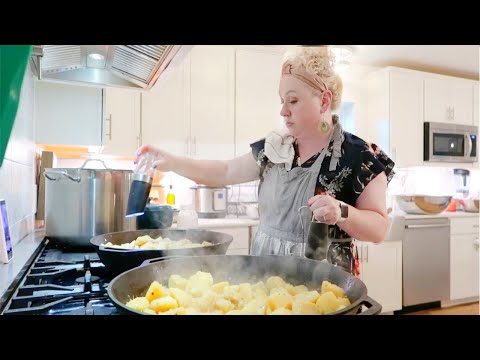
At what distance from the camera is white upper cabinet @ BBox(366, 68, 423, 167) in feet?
7.37

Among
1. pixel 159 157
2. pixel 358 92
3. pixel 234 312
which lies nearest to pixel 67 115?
pixel 159 157

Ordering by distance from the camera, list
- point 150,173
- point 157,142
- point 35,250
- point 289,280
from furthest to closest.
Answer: point 157,142 → point 35,250 → point 150,173 → point 289,280

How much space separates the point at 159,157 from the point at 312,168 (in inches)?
14.8

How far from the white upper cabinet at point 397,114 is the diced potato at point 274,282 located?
190cm

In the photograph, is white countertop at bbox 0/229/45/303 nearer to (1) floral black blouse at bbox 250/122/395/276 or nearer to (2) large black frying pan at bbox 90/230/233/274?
(2) large black frying pan at bbox 90/230/233/274

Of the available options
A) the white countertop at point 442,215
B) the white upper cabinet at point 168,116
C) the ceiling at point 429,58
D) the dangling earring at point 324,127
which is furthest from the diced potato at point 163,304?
the white countertop at point 442,215

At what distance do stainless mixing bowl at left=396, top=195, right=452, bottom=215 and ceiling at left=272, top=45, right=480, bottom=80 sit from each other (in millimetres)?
842

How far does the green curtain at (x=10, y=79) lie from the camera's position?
293 mm

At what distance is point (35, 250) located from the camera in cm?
89

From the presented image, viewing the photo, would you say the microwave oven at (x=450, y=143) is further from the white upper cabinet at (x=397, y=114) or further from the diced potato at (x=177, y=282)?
the diced potato at (x=177, y=282)
